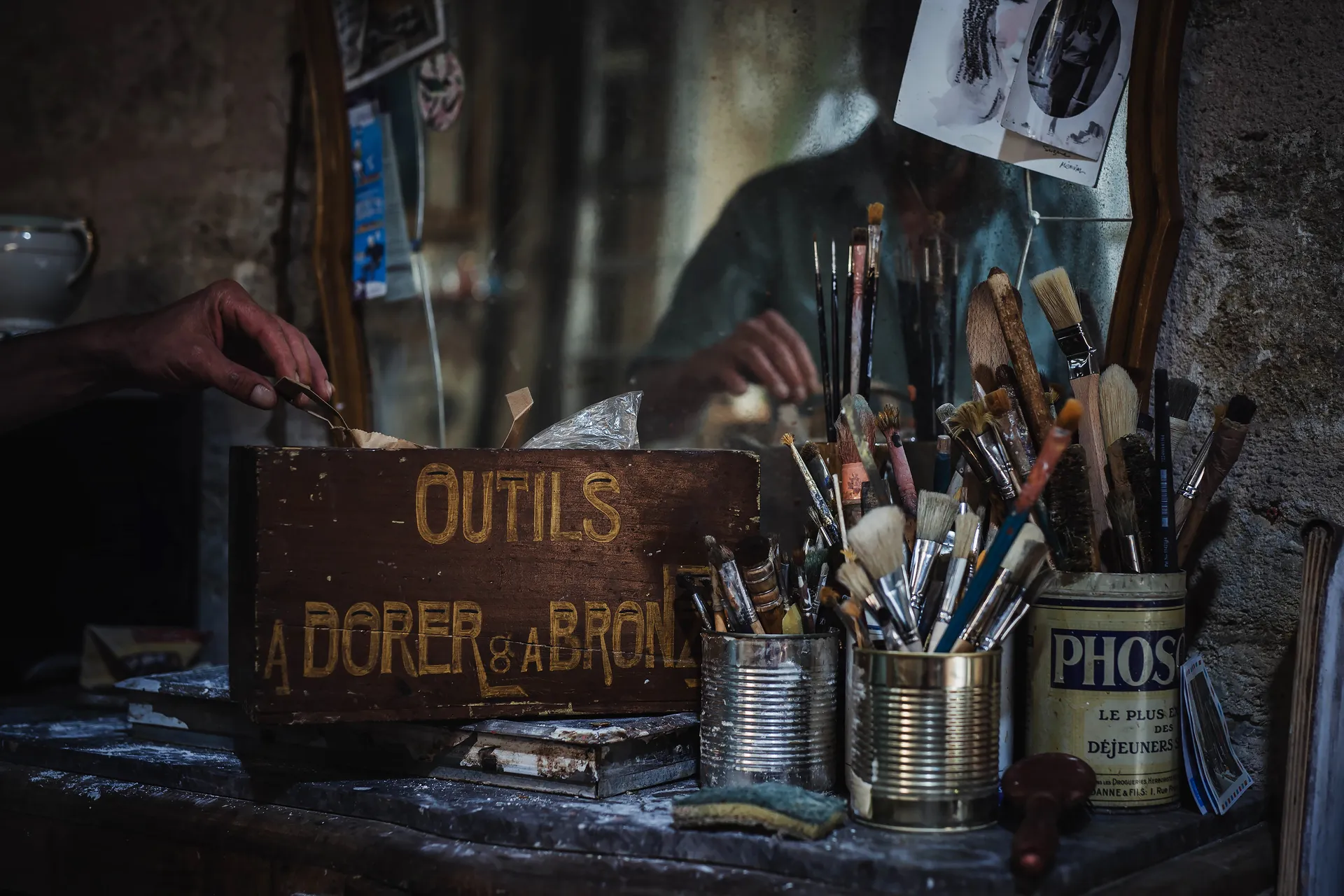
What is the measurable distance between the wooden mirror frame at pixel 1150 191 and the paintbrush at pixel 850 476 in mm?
Result: 267

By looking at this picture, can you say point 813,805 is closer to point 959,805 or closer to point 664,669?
point 959,805

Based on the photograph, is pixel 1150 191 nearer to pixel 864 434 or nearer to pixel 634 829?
pixel 864 434

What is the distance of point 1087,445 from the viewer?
0.92 m

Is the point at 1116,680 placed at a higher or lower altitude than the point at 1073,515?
lower

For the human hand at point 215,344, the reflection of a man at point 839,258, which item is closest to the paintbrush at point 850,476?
the reflection of a man at point 839,258

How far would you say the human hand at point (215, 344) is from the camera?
1.18 meters

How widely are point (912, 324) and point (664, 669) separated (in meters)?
0.42

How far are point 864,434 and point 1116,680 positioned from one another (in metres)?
0.26

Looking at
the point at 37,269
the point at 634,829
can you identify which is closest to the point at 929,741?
the point at 634,829

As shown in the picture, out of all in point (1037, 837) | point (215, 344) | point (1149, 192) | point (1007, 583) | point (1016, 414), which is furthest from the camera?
point (215, 344)

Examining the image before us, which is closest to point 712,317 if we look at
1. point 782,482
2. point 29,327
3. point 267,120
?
point 782,482

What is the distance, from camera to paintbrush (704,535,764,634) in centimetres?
90

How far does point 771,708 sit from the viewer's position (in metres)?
0.87

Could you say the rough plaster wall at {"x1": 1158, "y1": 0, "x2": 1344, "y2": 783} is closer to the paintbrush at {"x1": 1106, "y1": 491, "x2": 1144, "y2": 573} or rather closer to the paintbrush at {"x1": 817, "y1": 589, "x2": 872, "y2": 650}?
the paintbrush at {"x1": 1106, "y1": 491, "x2": 1144, "y2": 573}
